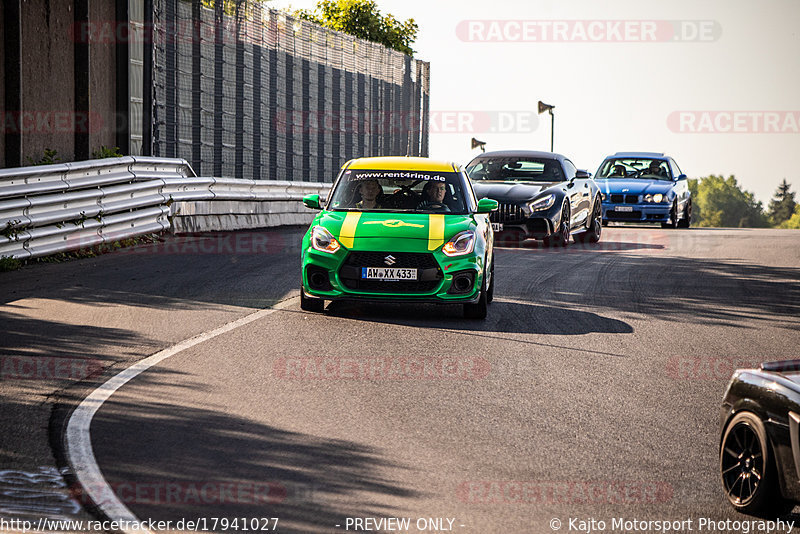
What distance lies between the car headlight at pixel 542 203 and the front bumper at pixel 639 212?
23.4 ft

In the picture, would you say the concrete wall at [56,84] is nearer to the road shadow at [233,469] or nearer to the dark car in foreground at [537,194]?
the dark car in foreground at [537,194]

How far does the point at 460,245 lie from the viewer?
10945mm

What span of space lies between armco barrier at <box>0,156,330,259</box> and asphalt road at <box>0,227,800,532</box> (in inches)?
45.3

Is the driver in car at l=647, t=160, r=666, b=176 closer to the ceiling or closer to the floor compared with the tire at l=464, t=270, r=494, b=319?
closer to the ceiling

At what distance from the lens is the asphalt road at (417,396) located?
206 inches

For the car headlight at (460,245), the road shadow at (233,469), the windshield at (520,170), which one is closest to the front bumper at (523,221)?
the windshield at (520,170)

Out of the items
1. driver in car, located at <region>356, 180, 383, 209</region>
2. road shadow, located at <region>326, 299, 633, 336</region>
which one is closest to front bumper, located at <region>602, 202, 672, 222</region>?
road shadow, located at <region>326, 299, 633, 336</region>

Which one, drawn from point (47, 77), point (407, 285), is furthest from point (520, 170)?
point (407, 285)

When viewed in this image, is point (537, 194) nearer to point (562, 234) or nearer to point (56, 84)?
point (562, 234)

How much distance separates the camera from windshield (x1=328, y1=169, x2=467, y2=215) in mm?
11828

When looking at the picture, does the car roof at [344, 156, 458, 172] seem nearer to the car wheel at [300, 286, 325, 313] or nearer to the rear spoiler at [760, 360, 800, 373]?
the car wheel at [300, 286, 325, 313]

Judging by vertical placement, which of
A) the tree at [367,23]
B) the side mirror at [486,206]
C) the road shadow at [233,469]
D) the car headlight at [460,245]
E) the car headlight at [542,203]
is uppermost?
the tree at [367,23]

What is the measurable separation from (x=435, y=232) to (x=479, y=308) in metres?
0.91

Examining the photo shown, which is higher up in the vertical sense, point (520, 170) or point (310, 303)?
point (520, 170)
